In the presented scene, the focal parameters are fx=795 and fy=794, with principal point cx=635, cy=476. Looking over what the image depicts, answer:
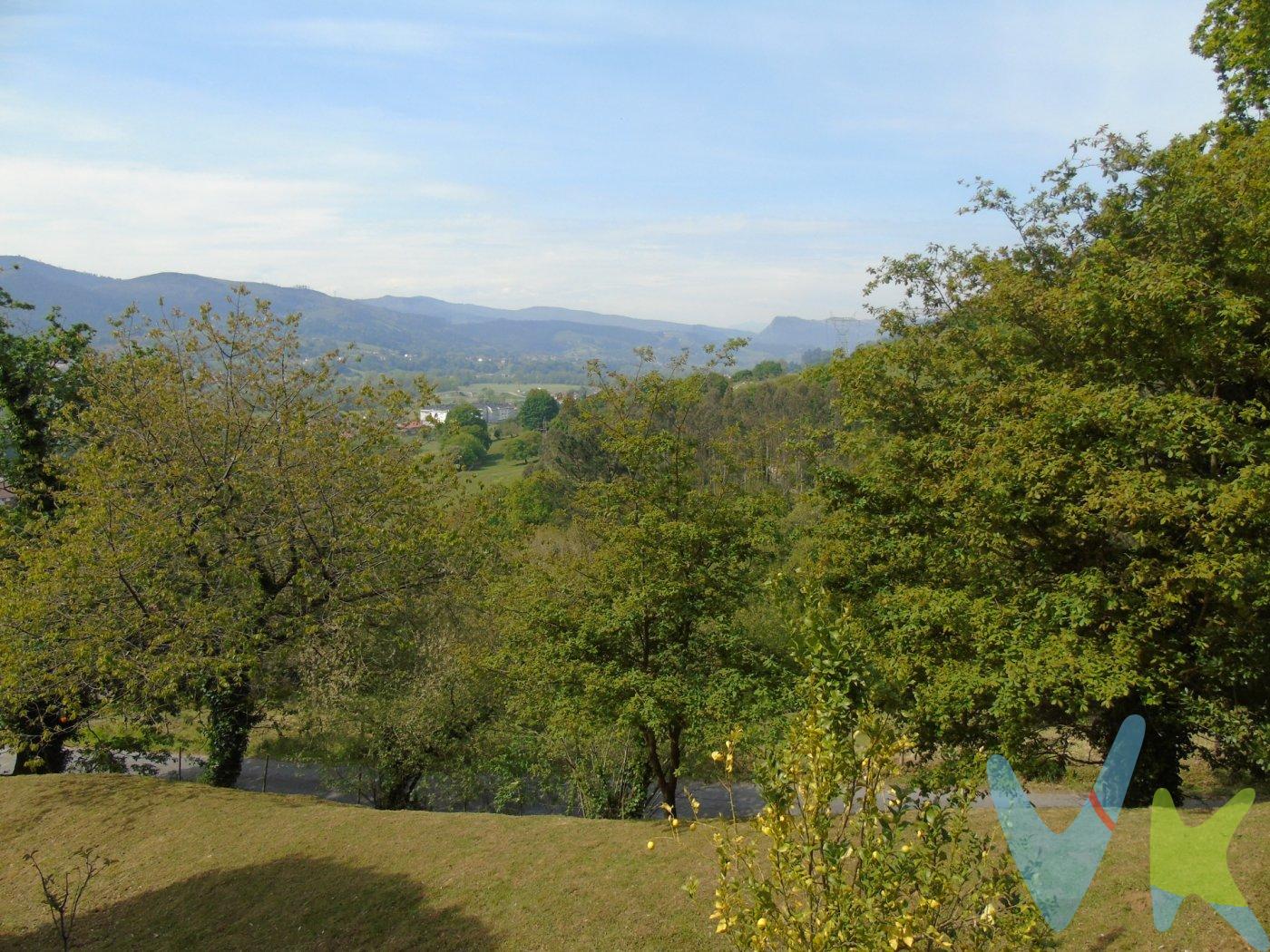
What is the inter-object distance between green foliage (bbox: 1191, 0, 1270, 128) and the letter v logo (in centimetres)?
→ 1376

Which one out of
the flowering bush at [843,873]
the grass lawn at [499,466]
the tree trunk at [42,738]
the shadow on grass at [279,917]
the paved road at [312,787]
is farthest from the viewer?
the grass lawn at [499,466]

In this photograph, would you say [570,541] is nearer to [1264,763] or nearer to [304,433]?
[304,433]

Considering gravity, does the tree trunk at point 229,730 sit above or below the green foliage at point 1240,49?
below

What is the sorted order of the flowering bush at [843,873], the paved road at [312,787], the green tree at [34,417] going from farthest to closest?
the paved road at [312,787]
the green tree at [34,417]
the flowering bush at [843,873]

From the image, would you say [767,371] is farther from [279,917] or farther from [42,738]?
[279,917]

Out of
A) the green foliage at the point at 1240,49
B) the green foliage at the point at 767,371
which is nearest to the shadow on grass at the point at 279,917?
the green foliage at the point at 1240,49

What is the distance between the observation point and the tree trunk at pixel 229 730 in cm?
1772

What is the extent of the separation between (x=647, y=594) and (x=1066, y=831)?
6951 millimetres

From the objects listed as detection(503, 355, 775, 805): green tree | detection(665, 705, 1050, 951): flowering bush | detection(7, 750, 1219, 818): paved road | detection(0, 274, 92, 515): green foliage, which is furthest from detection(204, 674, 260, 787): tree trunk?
detection(665, 705, 1050, 951): flowering bush

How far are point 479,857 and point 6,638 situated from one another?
10590 mm

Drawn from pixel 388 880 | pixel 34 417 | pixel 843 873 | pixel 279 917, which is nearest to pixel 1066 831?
pixel 843 873

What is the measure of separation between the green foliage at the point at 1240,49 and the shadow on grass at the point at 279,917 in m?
21.0

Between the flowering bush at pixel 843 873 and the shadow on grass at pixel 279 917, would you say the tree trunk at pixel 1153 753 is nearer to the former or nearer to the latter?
the flowering bush at pixel 843 873

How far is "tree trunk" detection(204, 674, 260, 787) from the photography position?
17719 millimetres
